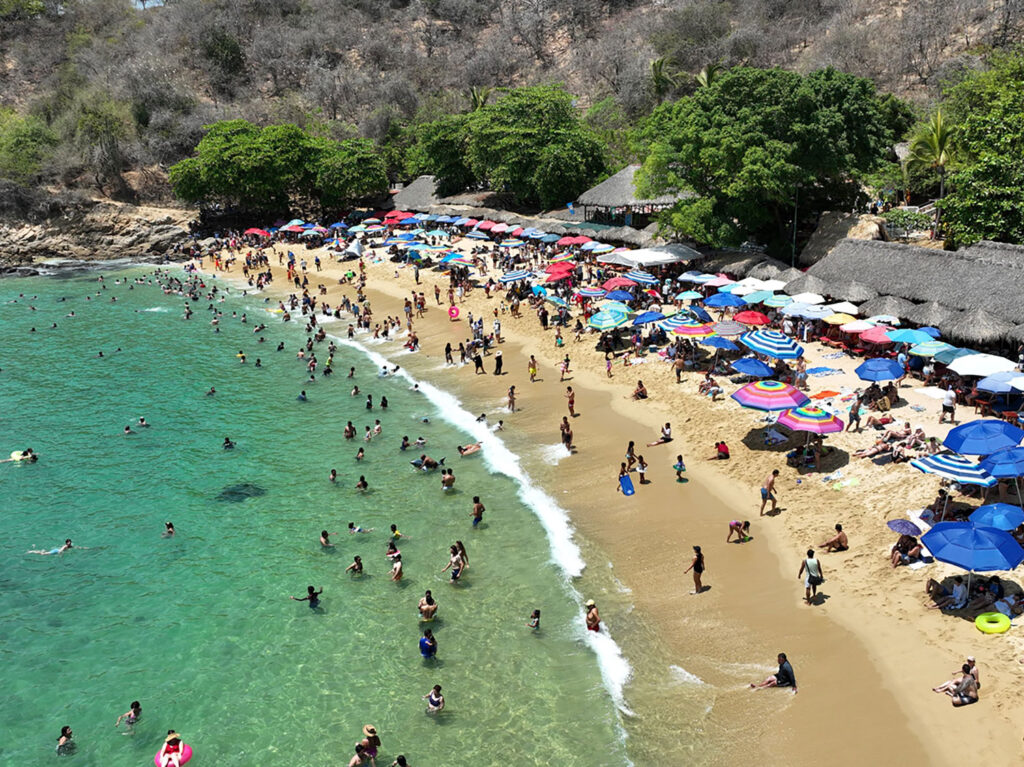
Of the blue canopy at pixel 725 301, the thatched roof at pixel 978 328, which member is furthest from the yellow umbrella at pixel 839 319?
the blue canopy at pixel 725 301

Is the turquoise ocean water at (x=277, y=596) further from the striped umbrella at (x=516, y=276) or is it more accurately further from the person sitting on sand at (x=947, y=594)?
the striped umbrella at (x=516, y=276)

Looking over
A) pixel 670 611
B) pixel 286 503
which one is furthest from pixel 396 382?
pixel 670 611

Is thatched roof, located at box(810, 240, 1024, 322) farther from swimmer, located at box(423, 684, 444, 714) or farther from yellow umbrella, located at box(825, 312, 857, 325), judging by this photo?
swimmer, located at box(423, 684, 444, 714)

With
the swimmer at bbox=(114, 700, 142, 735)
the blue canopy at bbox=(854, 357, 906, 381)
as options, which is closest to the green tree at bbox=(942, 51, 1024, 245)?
the blue canopy at bbox=(854, 357, 906, 381)

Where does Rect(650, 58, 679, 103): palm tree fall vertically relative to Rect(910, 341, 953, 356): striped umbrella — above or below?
above

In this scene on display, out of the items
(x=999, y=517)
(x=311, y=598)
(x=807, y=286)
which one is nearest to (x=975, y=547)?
(x=999, y=517)

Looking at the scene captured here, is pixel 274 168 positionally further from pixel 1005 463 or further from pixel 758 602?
pixel 1005 463

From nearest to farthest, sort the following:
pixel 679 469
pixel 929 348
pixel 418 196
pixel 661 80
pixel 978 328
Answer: pixel 679 469 → pixel 929 348 → pixel 978 328 → pixel 661 80 → pixel 418 196

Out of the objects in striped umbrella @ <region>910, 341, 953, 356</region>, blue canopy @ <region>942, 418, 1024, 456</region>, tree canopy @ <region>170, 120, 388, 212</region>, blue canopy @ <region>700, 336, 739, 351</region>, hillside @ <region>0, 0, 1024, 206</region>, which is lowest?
blue canopy @ <region>942, 418, 1024, 456</region>
